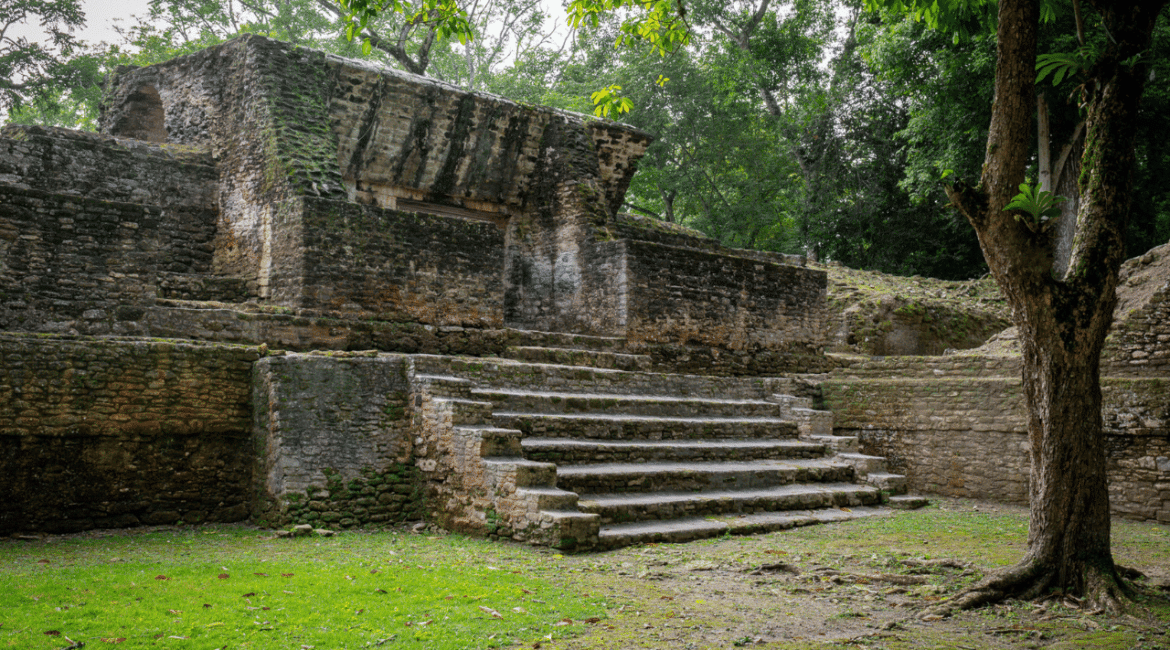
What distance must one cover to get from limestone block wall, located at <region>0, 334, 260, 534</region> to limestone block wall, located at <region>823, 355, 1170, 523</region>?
7271 mm

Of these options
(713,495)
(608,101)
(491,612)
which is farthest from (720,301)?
(491,612)

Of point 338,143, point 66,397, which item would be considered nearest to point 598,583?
point 66,397

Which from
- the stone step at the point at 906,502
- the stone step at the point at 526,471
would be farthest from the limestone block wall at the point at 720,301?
the stone step at the point at 526,471

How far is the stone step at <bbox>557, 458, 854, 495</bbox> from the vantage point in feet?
24.3

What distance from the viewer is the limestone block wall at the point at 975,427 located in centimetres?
839

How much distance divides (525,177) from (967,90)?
8.74 m

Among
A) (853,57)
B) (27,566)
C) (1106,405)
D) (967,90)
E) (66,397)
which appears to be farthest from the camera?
(853,57)

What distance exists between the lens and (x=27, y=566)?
538 cm

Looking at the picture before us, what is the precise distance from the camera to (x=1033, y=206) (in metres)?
5.11

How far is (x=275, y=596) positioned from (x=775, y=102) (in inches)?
939

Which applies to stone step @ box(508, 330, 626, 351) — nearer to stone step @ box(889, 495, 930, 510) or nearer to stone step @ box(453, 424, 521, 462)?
stone step @ box(453, 424, 521, 462)

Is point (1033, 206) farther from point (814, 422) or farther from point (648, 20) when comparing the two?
point (814, 422)

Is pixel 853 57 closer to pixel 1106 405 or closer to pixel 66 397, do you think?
pixel 1106 405

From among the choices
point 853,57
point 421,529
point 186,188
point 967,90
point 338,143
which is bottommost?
point 421,529
